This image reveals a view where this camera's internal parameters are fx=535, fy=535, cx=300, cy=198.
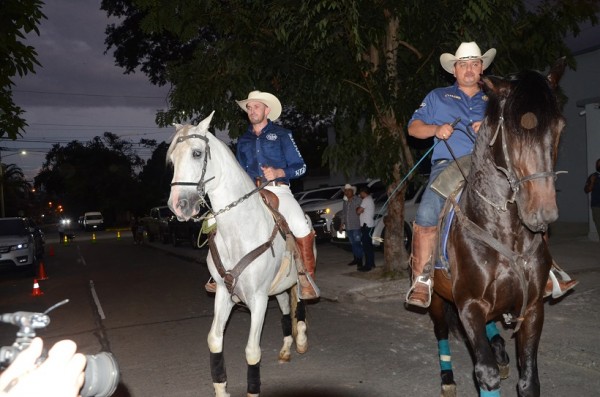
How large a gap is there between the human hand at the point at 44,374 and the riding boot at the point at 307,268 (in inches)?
183

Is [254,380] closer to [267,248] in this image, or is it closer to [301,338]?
[267,248]

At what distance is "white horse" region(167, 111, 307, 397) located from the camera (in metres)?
4.65

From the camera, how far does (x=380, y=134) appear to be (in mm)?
10375

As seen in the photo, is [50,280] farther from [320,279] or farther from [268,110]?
[268,110]

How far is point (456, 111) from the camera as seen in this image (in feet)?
15.3

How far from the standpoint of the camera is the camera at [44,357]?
4.68ft

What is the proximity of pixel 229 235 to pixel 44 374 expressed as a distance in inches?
145

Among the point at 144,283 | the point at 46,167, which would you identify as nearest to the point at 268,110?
the point at 144,283

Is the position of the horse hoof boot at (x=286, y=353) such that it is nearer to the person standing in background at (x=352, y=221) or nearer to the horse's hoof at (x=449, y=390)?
the horse's hoof at (x=449, y=390)

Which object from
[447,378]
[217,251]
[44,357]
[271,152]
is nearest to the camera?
[44,357]

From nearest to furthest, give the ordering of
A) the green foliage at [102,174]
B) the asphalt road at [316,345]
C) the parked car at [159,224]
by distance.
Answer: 1. the asphalt road at [316,345]
2. the parked car at [159,224]
3. the green foliage at [102,174]

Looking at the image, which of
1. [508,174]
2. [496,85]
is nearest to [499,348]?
[508,174]

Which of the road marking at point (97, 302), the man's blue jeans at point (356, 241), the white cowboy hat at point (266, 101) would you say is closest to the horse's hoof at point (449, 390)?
the white cowboy hat at point (266, 101)

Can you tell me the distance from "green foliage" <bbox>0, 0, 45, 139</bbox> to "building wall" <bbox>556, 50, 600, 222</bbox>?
15542mm
